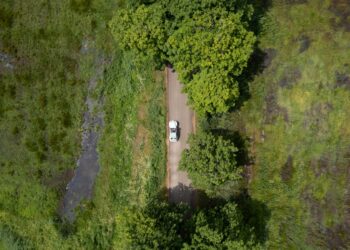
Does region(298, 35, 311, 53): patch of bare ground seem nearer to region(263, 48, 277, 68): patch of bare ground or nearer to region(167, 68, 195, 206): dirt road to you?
region(263, 48, 277, 68): patch of bare ground

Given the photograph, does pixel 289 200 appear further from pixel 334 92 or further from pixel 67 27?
pixel 67 27

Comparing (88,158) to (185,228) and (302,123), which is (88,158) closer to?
(185,228)

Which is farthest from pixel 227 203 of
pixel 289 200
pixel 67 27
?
pixel 67 27

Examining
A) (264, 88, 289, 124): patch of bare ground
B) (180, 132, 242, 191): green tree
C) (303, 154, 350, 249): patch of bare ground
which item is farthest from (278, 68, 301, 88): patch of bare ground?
(180, 132, 242, 191): green tree

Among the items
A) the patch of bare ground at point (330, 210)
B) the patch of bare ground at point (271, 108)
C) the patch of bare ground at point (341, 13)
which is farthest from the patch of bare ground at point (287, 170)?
the patch of bare ground at point (341, 13)

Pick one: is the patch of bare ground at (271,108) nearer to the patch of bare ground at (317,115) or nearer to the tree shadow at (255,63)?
the tree shadow at (255,63)
